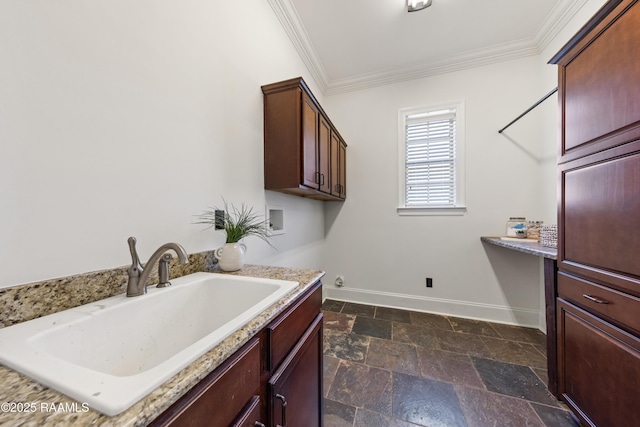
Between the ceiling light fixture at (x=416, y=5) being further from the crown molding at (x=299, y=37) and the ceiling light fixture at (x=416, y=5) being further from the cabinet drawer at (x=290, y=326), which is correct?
the cabinet drawer at (x=290, y=326)

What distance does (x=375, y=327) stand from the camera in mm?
2297

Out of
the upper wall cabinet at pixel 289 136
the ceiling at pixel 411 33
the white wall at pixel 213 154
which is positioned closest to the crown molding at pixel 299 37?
the ceiling at pixel 411 33

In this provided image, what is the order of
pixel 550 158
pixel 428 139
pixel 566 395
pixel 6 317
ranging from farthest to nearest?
1. pixel 428 139
2. pixel 550 158
3. pixel 566 395
4. pixel 6 317

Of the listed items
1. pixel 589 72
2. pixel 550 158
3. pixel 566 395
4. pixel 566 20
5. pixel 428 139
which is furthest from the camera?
pixel 428 139

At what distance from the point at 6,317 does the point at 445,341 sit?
257 centimetres

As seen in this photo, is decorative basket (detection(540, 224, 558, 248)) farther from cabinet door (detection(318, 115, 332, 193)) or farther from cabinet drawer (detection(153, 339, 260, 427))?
cabinet drawer (detection(153, 339, 260, 427))

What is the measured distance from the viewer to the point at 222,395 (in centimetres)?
52

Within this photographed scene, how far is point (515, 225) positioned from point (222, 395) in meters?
2.89

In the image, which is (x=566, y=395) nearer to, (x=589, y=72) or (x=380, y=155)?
(x=589, y=72)

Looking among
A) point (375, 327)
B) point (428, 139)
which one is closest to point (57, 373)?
point (375, 327)

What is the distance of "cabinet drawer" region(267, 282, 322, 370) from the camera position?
2.39 ft

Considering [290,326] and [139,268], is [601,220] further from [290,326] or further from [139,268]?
[139,268]

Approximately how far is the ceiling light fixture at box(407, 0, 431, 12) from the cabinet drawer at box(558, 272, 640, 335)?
2.24m

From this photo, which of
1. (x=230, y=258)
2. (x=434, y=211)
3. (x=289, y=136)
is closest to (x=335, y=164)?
(x=289, y=136)
